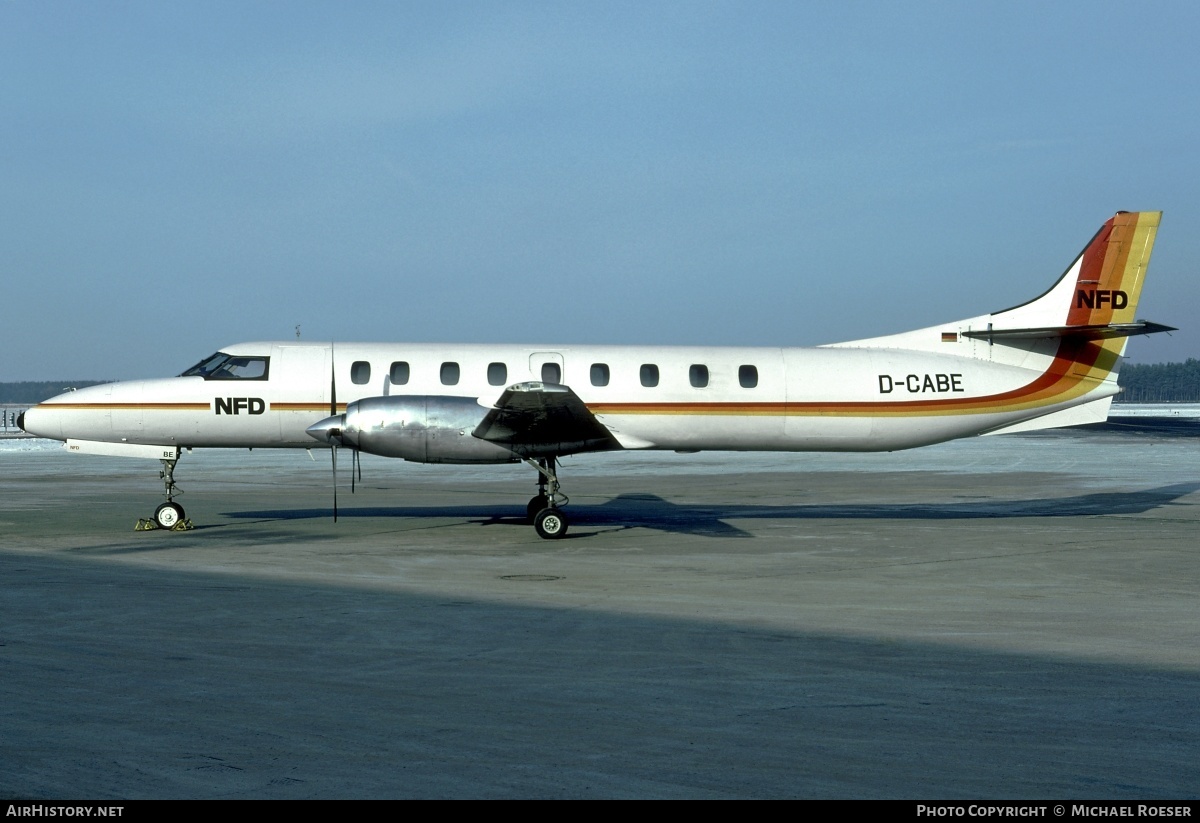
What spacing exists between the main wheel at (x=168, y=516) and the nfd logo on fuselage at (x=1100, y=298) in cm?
1626

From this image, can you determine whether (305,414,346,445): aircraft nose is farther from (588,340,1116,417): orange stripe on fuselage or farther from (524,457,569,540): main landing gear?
(588,340,1116,417): orange stripe on fuselage

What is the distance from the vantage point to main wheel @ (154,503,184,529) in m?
17.5

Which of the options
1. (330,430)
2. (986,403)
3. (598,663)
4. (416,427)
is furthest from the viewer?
(986,403)

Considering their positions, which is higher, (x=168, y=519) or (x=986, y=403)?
(x=986, y=403)

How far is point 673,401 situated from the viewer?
1858cm

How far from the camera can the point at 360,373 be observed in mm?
18266

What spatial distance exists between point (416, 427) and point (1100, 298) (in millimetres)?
12885

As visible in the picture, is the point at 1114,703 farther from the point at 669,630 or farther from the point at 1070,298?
the point at 1070,298

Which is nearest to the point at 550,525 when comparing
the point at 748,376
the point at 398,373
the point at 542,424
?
the point at 542,424

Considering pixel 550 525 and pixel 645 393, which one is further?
pixel 645 393

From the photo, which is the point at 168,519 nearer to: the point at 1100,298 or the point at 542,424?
the point at 542,424

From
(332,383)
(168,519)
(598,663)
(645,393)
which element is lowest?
(598,663)

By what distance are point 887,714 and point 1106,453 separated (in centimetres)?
4029

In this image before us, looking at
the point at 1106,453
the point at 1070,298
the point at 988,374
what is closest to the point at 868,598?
the point at 988,374
